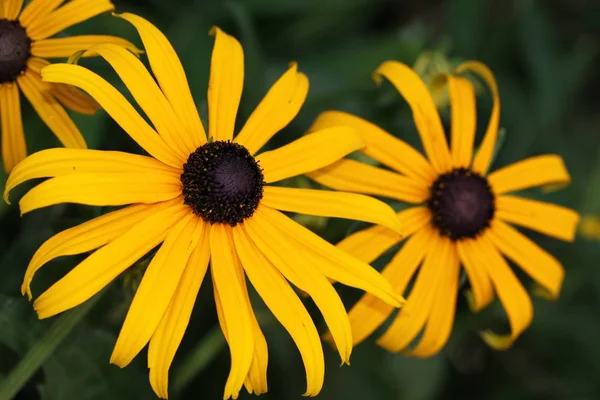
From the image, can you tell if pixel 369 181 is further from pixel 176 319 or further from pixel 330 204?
pixel 176 319

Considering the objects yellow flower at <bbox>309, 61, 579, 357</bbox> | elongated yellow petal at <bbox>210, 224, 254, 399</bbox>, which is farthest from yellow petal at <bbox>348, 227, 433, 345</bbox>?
elongated yellow petal at <bbox>210, 224, 254, 399</bbox>

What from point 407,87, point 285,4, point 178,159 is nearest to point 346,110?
point 285,4

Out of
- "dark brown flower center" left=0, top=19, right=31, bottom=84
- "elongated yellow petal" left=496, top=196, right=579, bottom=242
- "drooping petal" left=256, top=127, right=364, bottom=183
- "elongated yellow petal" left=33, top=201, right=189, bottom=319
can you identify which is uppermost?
"elongated yellow petal" left=496, top=196, right=579, bottom=242

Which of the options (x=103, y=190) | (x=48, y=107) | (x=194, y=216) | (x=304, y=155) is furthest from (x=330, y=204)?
(x=48, y=107)

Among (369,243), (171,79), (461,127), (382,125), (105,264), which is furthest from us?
(382,125)

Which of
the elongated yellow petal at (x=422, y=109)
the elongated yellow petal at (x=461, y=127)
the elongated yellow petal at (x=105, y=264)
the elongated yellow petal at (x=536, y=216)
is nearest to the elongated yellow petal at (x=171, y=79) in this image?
the elongated yellow petal at (x=105, y=264)

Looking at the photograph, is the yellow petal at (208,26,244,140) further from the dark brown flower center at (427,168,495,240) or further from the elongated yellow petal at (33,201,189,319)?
the dark brown flower center at (427,168,495,240)

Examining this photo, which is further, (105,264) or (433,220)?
(433,220)
